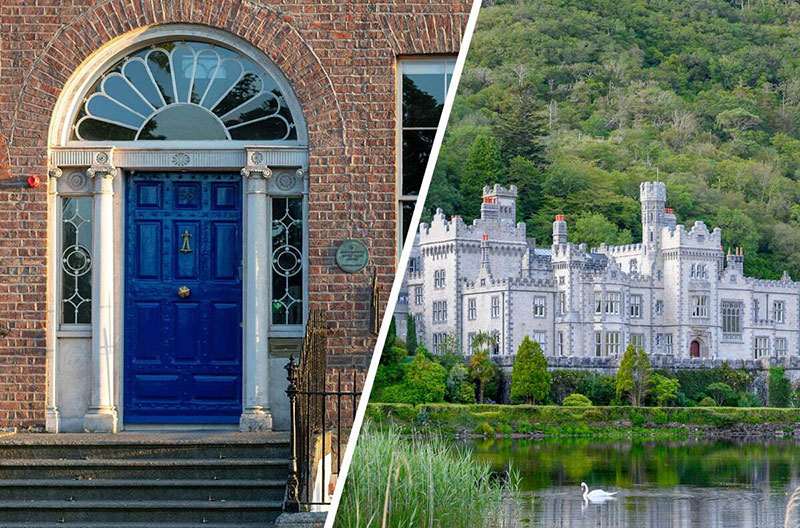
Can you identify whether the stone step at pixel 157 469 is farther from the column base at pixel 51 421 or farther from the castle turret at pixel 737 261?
the castle turret at pixel 737 261

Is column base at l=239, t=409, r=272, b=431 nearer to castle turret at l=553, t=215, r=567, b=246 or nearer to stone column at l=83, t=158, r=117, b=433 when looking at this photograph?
stone column at l=83, t=158, r=117, b=433

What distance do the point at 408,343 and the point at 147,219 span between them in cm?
410

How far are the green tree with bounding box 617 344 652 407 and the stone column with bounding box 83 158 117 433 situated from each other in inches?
386

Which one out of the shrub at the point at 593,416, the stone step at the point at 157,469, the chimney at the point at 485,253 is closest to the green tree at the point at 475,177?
the chimney at the point at 485,253

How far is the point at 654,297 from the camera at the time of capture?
2645 centimetres

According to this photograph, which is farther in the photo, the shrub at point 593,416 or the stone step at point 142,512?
the shrub at point 593,416

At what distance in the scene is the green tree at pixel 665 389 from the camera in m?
18.8

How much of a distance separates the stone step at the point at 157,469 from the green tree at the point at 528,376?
449cm

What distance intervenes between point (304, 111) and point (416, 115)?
2.40ft

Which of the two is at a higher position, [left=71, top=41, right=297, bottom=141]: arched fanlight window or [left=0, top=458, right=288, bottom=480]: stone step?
[left=71, top=41, right=297, bottom=141]: arched fanlight window

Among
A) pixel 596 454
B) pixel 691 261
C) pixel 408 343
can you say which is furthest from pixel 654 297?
pixel 408 343

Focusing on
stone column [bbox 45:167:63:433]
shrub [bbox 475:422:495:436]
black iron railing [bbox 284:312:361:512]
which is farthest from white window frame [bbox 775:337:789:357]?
stone column [bbox 45:167:63:433]

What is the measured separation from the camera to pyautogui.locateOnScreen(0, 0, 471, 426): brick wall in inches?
349

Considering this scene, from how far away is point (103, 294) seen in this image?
8844 mm
